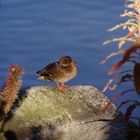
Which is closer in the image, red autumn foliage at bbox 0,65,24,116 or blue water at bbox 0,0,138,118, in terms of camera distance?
red autumn foliage at bbox 0,65,24,116

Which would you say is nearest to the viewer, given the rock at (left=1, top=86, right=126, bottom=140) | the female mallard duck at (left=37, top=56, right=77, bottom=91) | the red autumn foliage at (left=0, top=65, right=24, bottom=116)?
the red autumn foliage at (left=0, top=65, right=24, bottom=116)

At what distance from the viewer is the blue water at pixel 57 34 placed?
7.29 metres

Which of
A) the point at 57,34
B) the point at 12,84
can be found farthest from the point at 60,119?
the point at 57,34

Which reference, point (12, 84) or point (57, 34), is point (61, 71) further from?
point (57, 34)

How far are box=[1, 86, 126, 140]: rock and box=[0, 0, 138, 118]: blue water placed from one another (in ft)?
7.49

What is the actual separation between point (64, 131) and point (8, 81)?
969 millimetres

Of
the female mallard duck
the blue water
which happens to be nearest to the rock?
the female mallard duck

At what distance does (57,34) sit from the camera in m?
8.30

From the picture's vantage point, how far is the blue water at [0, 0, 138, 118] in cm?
729

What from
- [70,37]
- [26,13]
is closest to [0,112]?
[70,37]

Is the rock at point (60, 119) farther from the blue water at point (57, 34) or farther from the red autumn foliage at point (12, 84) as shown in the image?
the blue water at point (57, 34)

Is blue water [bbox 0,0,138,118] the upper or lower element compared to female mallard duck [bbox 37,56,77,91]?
lower

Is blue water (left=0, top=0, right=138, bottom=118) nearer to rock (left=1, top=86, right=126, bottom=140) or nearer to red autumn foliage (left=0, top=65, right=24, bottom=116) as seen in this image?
rock (left=1, top=86, right=126, bottom=140)

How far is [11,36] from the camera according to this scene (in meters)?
8.26
